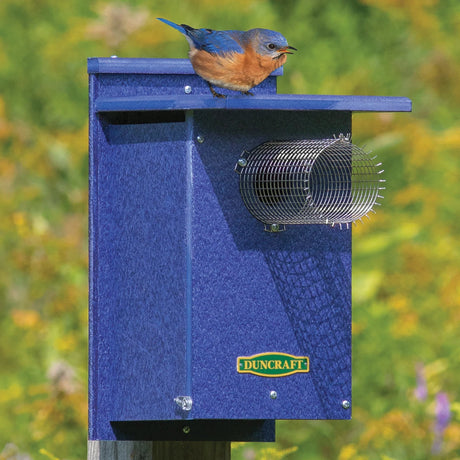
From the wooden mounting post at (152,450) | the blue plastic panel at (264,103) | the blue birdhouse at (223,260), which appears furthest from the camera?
the wooden mounting post at (152,450)

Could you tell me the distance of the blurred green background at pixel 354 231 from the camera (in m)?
6.48

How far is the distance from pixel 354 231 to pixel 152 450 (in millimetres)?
3517

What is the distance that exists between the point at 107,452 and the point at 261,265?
896 mm

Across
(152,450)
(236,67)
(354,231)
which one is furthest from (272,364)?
(354,231)

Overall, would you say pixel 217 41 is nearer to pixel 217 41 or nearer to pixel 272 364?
pixel 217 41

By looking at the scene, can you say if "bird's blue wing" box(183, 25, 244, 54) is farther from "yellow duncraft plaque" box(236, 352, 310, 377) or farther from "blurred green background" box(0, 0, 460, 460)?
"blurred green background" box(0, 0, 460, 460)

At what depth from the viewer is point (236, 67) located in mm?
4227

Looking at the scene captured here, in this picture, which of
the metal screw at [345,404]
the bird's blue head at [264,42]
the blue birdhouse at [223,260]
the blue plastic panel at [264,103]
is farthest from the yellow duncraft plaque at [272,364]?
the bird's blue head at [264,42]

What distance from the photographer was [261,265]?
4367 mm

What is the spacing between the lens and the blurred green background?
21.3 ft

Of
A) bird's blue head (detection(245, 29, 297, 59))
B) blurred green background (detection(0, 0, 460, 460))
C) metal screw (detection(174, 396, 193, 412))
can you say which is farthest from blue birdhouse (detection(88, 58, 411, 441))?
blurred green background (detection(0, 0, 460, 460))

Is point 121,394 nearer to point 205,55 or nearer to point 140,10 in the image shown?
point 205,55

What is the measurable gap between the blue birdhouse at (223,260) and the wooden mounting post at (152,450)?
4 cm

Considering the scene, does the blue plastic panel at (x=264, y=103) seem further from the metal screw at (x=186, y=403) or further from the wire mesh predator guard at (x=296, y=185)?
the metal screw at (x=186, y=403)
